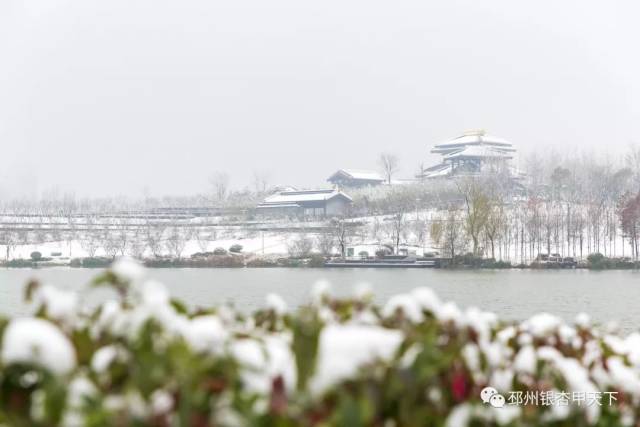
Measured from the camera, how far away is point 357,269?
89.9ft

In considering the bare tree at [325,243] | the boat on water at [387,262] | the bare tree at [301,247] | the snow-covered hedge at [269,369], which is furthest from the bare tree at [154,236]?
the snow-covered hedge at [269,369]

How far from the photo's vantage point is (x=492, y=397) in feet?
5.16

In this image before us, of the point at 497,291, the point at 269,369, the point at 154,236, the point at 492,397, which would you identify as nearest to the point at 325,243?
the point at 154,236

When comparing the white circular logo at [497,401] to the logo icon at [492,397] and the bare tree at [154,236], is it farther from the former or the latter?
the bare tree at [154,236]

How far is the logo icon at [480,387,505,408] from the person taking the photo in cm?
155

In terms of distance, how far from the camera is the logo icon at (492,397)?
155 cm

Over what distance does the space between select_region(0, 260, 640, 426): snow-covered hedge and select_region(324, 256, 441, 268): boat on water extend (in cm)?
2591

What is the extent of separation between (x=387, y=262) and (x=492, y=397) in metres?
26.8

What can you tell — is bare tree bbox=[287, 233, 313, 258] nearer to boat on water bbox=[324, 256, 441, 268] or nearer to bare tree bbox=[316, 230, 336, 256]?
bare tree bbox=[316, 230, 336, 256]

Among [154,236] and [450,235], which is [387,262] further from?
[154,236]

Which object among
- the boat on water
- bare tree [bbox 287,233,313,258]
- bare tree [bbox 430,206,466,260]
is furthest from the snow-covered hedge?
bare tree [bbox 287,233,313,258]

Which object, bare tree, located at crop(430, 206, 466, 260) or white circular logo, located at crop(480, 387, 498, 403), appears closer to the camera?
white circular logo, located at crop(480, 387, 498, 403)

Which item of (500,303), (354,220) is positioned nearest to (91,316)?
(500,303)

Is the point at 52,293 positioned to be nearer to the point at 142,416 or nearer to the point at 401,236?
the point at 142,416
